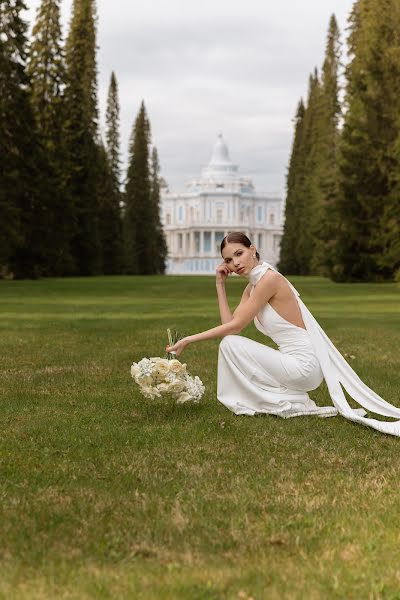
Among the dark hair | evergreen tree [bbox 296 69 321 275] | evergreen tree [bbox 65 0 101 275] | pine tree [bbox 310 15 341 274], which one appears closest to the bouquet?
the dark hair

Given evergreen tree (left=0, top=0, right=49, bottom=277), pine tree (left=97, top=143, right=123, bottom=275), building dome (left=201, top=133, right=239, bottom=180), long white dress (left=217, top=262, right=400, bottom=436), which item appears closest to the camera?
long white dress (left=217, top=262, right=400, bottom=436)

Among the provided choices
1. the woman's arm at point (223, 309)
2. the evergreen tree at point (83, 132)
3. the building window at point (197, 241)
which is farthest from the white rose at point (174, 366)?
the building window at point (197, 241)

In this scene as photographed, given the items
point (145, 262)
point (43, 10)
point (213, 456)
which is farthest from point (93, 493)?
point (145, 262)

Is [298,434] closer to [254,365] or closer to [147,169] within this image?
[254,365]

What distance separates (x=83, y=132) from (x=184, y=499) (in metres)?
49.4

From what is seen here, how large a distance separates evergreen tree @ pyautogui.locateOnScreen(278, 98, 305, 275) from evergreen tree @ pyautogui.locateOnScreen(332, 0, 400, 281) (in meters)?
24.1

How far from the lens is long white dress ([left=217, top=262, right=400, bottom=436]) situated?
642 centimetres

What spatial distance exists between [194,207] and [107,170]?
60.0 meters

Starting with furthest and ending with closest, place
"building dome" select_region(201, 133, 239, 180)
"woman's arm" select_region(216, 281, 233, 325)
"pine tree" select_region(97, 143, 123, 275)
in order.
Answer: "building dome" select_region(201, 133, 239, 180) < "pine tree" select_region(97, 143, 123, 275) < "woman's arm" select_region(216, 281, 233, 325)

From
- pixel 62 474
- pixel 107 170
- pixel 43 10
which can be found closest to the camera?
pixel 62 474

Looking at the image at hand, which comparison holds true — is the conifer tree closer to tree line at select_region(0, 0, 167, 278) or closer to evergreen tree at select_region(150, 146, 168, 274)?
tree line at select_region(0, 0, 167, 278)

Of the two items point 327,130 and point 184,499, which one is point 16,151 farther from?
point 184,499

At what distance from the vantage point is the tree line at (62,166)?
3544cm

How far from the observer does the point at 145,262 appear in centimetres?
7181
